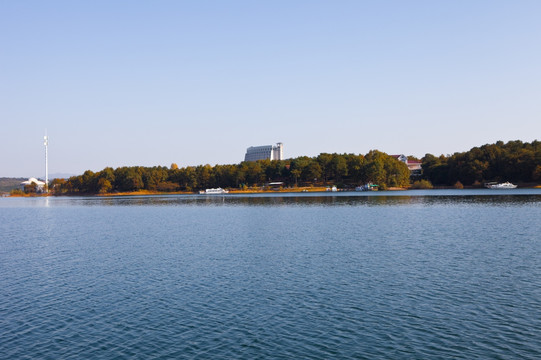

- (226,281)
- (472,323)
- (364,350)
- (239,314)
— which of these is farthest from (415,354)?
(226,281)

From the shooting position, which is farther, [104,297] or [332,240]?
[332,240]

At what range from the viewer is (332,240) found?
49094 mm

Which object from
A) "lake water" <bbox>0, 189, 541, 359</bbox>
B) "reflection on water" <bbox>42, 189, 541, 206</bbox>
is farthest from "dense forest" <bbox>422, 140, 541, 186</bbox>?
"lake water" <bbox>0, 189, 541, 359</bbox>

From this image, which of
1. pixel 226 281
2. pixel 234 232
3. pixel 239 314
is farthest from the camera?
pixel 234 232

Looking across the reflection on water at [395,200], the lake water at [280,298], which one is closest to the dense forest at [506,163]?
the reflection on water at [395,200]

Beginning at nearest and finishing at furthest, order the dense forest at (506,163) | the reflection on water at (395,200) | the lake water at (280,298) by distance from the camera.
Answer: the lake water at (280,298) → the reflection on water at (395,200) → the dense forest at (506,163)

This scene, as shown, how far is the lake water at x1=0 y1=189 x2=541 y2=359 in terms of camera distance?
18672 mm

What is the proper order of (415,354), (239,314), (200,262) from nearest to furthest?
(415,354), (239,314), (200,262)

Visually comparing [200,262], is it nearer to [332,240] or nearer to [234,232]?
[332,240]

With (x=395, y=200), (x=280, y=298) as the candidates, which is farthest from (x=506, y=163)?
(x=280, y=298)

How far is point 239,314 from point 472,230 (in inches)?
1624

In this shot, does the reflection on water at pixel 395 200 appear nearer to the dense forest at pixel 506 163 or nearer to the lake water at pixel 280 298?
the dense forest at pixel 506 163

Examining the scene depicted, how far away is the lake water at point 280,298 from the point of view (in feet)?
61.3

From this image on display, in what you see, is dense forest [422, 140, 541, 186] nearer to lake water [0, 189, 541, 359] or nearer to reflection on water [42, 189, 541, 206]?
reflection on water [42, 189, 541, 206]
